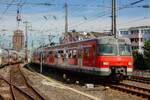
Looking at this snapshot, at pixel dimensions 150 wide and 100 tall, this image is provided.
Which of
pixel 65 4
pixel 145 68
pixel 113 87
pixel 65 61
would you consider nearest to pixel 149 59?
pixel 145 68

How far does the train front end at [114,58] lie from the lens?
72.9ft

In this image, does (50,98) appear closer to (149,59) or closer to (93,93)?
(93,93)

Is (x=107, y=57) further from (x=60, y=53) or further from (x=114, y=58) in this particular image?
(x=60, y=53)

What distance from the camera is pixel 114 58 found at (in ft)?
74.2

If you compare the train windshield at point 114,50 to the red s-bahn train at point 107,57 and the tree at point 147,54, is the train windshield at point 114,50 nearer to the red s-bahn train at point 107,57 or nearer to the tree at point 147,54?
the red s-bahn train at point 107,57

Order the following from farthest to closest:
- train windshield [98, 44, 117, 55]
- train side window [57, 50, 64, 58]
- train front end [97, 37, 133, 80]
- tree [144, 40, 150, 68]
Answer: tree [144, 40, 150, 68]
train side window [57, 50, 64, 58]
train windshield [98, 44, 117, 55]
train front end [97, 37, 133, 80]

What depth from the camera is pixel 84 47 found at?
2522cm

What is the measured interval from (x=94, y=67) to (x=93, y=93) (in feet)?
12.3

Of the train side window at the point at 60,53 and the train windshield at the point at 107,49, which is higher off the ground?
the train windshield at the point at 107,49

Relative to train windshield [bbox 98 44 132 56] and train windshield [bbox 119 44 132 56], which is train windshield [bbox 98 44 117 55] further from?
train windshield [bbox 119 44 132 56]

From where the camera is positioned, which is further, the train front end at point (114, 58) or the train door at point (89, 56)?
the train door at point (89, 56)

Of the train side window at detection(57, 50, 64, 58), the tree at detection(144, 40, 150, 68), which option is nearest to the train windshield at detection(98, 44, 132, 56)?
the train side window at detection(57, 50, 64, 58)

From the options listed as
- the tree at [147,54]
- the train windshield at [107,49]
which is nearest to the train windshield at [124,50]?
the train windshield at [107,49]

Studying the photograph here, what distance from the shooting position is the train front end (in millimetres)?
22234
